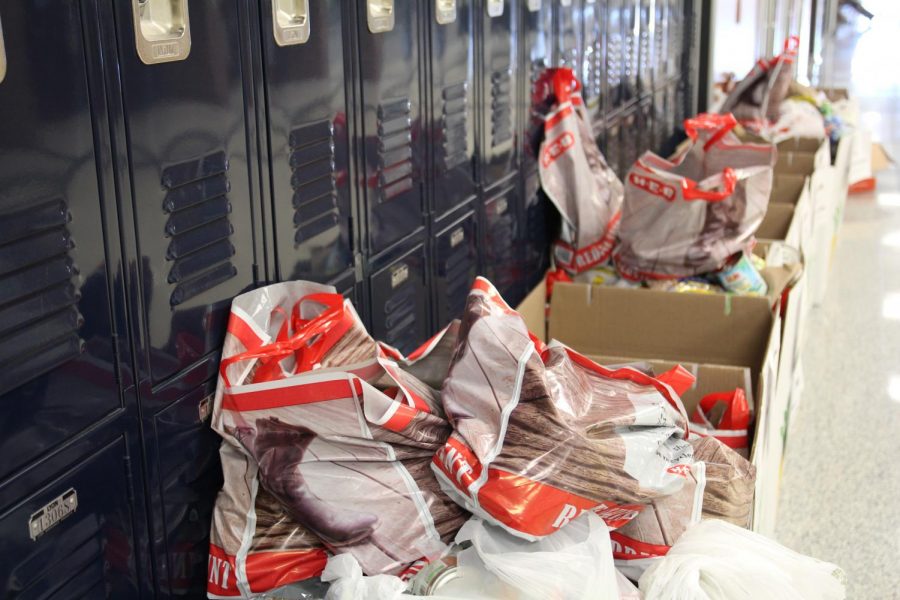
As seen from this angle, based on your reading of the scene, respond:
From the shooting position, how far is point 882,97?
11312mm

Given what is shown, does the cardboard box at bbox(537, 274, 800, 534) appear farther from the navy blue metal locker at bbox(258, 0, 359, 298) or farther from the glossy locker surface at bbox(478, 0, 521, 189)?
the navy blue metal locker at bbox(258, 0, 359, 298)

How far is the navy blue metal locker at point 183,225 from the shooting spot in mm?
1336

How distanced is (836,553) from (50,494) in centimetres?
204

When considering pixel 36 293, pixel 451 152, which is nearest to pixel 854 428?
pixel 451 152

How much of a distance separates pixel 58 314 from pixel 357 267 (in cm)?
79

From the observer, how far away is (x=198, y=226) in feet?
4.84

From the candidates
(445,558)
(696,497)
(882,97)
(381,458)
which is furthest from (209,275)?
(882,97)

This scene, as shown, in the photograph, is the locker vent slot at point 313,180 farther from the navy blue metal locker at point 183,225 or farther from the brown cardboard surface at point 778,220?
the brown cardboard surface at point 778,220

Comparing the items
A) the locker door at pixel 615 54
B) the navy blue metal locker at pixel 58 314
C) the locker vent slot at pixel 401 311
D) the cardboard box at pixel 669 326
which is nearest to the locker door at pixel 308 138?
the locker vent slot at pixel 401 311

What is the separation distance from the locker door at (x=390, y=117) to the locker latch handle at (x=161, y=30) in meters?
0.54

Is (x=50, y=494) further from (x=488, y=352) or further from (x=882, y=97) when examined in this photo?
(x=882, y=97)

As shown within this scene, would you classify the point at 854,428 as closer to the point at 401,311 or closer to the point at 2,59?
the point at 401,311

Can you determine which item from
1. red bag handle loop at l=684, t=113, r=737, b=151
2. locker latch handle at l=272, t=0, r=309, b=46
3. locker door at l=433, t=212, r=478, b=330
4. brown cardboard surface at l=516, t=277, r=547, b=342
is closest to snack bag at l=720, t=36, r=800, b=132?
red bag handle loop at l=684, t=113, r=737, b=151

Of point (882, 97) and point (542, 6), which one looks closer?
point (542, 6)
